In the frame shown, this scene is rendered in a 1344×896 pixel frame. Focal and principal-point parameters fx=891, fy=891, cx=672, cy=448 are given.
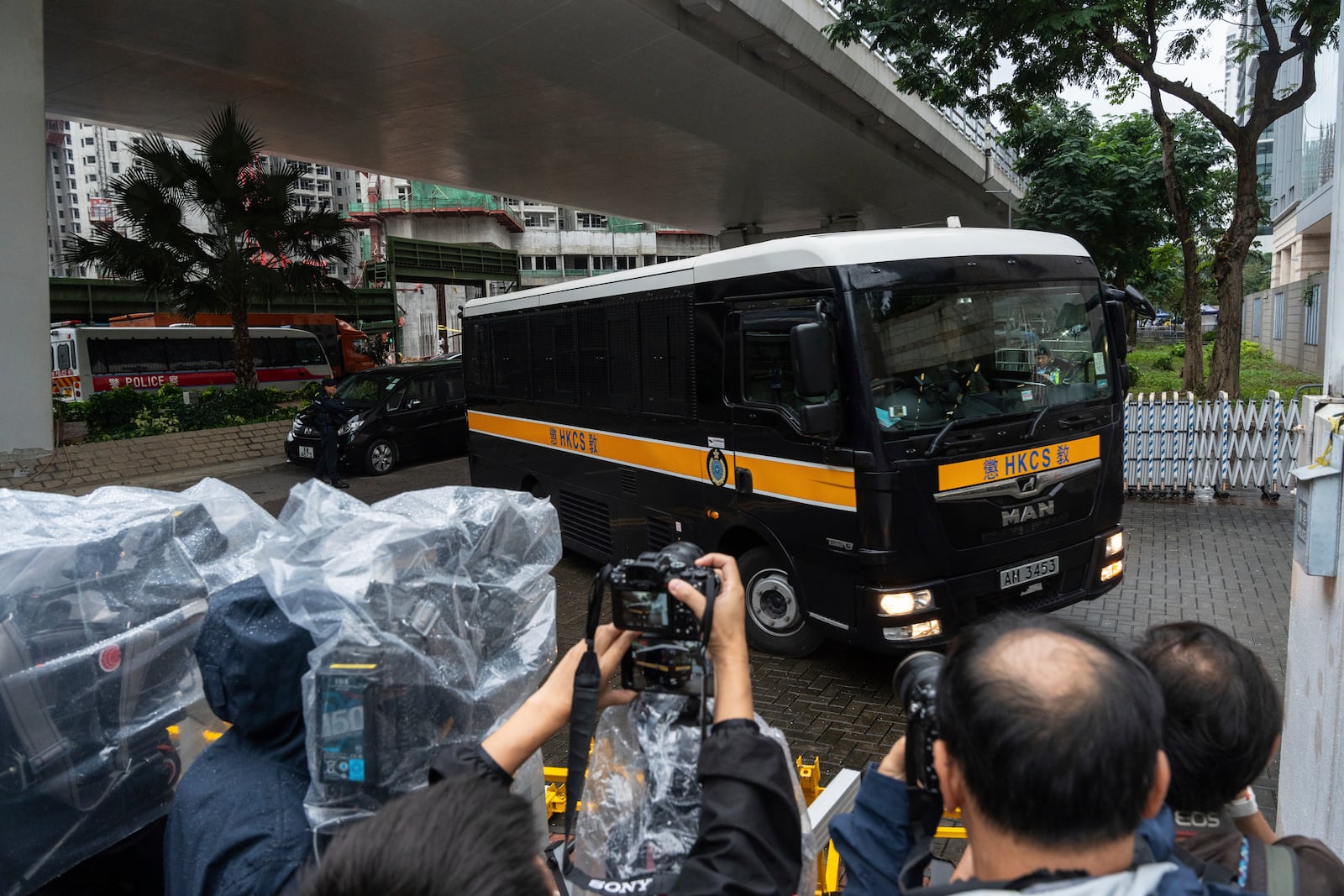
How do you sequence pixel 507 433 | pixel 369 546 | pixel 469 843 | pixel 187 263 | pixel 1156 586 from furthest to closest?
1. pixel 187 263
2. pixel 507 433
3. pixel 1156 586
4. pixel 369 546
5. pixel 469 843

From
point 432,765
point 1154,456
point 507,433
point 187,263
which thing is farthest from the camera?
point 187,263

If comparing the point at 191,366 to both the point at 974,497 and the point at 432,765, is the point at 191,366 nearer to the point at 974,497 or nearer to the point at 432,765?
the point at 974,497

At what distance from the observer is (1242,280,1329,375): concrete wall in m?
25.3

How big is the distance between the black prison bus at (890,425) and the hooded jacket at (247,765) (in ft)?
12.1

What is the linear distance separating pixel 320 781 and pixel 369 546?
49cm

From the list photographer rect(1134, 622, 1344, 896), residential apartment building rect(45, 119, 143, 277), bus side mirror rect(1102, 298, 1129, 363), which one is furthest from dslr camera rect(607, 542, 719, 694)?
residential apartment building rect(45, 119, 143, 277)

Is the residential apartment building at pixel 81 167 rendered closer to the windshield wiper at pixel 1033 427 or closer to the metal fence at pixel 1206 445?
the metal fence at pixel 1206 445

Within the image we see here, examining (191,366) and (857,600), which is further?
(191,366)

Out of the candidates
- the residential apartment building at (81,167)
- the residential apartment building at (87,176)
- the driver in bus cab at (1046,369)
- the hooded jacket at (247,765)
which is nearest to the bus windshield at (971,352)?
the driver in bus cab at (1046,369)

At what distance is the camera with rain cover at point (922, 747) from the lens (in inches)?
59.2

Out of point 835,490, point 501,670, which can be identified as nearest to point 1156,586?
point 835,490

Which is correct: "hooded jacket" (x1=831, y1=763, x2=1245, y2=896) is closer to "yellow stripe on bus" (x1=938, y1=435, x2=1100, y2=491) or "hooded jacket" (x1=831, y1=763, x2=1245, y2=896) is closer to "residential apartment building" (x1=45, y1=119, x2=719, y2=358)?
"yellow stripe on bus" (x1=938, y1=435, x2=1100, y2=491)

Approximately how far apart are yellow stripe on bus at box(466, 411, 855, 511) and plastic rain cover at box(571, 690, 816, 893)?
3660 mm

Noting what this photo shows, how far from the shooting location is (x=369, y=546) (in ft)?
6.49
